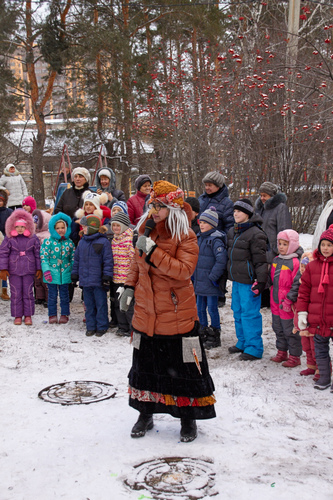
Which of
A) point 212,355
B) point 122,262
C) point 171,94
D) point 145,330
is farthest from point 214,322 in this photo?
point 171,94

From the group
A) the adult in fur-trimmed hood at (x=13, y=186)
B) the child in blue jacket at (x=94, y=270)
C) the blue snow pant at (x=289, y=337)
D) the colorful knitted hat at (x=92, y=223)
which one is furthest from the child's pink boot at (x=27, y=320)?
the adult in fur-trimmed hood at (x=13, y=186)

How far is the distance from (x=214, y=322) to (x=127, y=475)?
3.44 m

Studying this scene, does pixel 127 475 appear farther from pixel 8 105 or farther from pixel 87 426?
pixel 8 105

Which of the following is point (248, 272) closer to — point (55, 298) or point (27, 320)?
point (55, 298)

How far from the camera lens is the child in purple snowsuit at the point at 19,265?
7.48 meters

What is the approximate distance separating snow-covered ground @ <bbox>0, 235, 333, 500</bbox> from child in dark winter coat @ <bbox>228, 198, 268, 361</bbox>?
0.95 ft

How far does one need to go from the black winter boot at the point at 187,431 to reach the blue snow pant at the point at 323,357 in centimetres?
169

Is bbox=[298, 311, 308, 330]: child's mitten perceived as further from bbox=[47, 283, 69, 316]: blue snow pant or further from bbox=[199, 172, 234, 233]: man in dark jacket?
bbox=[47, 283, 69, 316]: blue snow pant

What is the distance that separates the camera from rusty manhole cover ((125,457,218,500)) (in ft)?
10.1

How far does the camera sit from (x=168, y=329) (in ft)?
12.5

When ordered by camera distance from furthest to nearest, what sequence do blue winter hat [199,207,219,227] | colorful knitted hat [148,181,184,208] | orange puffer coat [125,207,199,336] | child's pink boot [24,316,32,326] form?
child's pink boot [24,316,32,326] < blue winter hat [199,207,219,227] < colorful knitted hat [148,181,184,208] < orange puffer coat [125,207,199,336]

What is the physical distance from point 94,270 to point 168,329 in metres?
3.45

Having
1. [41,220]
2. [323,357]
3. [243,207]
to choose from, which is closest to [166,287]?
[323,357]

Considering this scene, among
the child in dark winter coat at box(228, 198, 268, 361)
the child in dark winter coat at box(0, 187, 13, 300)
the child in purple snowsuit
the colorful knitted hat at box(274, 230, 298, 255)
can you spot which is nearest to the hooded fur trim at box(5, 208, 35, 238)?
the child in purple snowsuit
